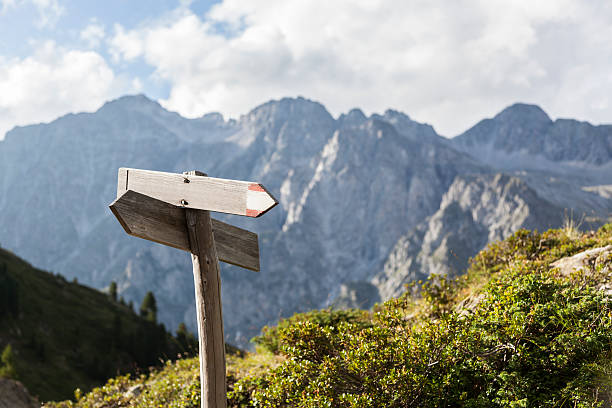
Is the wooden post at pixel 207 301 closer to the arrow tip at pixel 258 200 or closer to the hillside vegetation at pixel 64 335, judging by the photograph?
the arrow tip at pixel 258 200

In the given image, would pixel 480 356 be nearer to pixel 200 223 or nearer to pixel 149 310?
pixel 200 223

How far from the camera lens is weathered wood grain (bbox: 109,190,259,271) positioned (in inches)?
165

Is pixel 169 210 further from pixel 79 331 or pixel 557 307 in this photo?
pixel 79 331

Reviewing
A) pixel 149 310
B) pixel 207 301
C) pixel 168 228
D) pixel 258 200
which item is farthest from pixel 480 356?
pixel 149 310

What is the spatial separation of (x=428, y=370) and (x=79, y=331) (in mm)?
66173

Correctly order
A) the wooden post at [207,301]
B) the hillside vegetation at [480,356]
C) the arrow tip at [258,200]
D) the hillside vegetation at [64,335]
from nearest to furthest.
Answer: the arrow tip at [258,200], the wooden post at [207,301], the hillside vegetation at [480,356], the hillside vegetation at [64,335]

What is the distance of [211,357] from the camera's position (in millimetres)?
4746

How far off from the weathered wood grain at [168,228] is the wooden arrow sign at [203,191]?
204mm

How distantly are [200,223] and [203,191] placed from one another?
1.31 ft

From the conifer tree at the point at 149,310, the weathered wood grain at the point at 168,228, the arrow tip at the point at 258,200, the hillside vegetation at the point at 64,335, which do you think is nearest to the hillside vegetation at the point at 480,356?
the weathered wood grain at the point at 168,228

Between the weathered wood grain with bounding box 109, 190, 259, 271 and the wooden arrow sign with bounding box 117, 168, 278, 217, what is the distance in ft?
0.67

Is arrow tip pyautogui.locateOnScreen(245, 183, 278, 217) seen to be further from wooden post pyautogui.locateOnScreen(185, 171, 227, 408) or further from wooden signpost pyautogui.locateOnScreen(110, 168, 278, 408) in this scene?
wooden post pyautogui.locateOnScreen(185, 171, 227, 408)

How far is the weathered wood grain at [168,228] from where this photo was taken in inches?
165


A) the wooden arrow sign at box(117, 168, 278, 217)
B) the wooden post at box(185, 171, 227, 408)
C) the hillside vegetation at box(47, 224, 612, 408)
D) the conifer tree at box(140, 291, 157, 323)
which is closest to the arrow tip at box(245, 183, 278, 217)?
the wooden arrow sign at box(117, 168, 278, 217)
